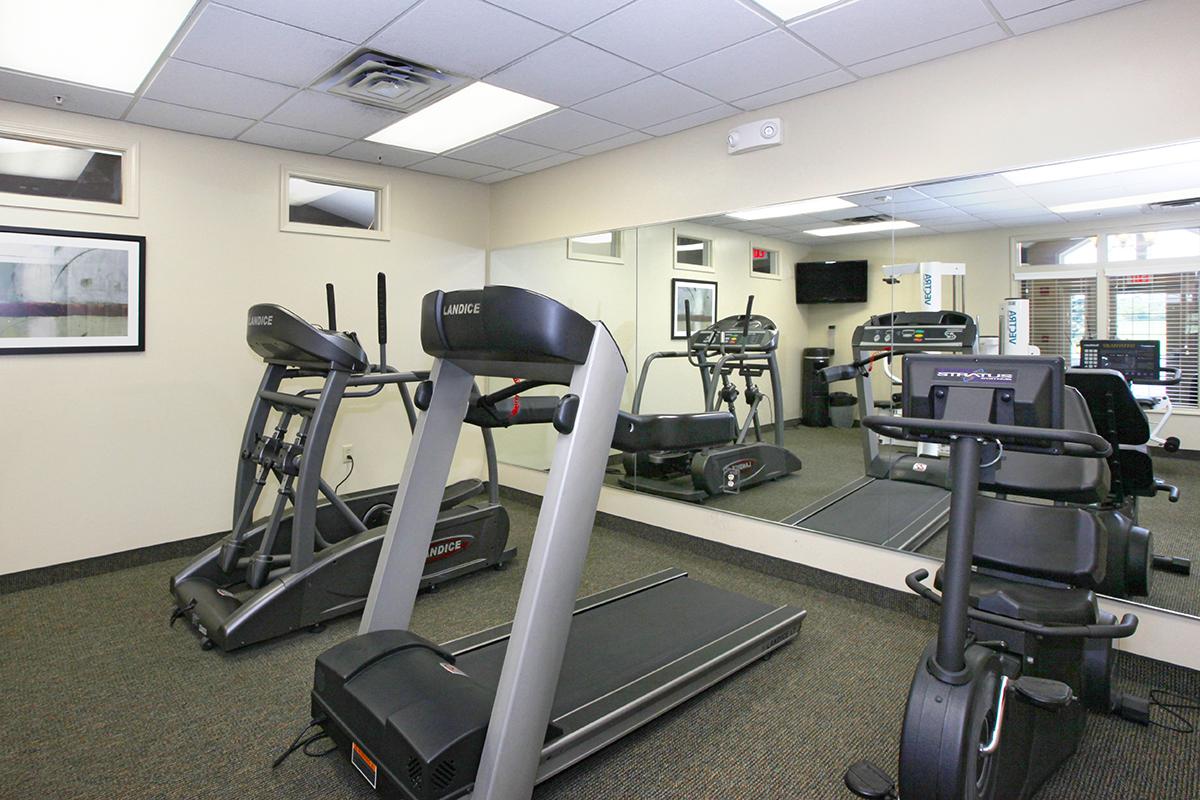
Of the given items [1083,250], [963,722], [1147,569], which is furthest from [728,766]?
[1083,250]

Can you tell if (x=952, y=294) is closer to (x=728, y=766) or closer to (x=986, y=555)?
(x=986, y=555)

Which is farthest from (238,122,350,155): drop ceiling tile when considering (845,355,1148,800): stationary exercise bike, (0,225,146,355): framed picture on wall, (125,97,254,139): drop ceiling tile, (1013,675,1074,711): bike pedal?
(1013,675,1074,711): bike pedal

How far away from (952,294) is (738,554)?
1877 millimetres

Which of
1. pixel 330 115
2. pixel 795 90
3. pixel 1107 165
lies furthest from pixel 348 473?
pixel 1107 165

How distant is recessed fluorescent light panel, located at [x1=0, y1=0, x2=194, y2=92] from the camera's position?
2643 millimetres

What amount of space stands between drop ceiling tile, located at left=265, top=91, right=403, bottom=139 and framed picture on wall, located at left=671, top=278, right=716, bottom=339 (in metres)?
2.16

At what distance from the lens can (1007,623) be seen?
1735 millimetres

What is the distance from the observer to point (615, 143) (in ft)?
14.9

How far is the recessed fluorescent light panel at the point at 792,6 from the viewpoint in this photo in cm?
263

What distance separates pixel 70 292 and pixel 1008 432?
4622 millimetres

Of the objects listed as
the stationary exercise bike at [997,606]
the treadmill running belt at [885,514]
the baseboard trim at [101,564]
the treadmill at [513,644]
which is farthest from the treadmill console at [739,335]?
the baseboard trim at [101,564]

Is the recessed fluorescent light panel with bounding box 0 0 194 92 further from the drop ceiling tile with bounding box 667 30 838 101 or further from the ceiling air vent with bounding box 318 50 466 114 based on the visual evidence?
the drop ceiling tile with bounding box 667 30 838 101

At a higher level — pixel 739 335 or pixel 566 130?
pixel 566 130

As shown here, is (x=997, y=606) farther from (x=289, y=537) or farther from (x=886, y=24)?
(x=289, y=537)
